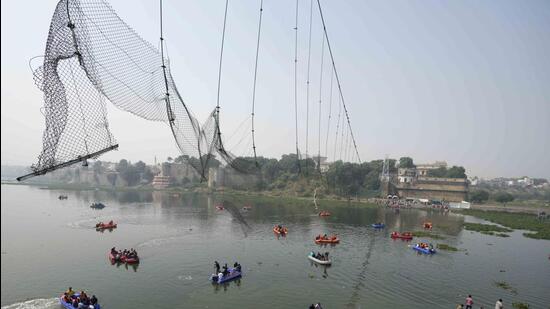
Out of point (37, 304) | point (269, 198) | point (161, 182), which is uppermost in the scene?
point (161, 182)

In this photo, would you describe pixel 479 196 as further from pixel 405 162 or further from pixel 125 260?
pixel 125 260

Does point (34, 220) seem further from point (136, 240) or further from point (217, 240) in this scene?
point (217, 240)

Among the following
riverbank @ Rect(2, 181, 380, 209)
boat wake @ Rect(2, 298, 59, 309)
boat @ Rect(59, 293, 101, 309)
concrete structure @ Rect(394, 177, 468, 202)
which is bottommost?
boat wake @ Rect(2, 298, 59, 309)

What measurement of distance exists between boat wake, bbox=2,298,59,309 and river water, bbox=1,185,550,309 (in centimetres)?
10

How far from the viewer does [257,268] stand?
30.2 m

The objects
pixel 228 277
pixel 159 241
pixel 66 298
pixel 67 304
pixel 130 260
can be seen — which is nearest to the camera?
pixel 67 304

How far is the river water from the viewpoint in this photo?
23.7 m

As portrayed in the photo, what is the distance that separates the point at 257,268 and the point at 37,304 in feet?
48.6

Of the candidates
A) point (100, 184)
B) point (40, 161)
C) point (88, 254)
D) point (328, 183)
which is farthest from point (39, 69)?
point (100, 184)

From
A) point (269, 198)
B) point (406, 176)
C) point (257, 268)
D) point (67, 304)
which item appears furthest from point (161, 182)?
point (67, 304)

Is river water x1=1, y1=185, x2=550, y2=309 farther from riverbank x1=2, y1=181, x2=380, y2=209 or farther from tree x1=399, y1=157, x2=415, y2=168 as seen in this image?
tree x1=399, y1=157, x2=415, y2=168

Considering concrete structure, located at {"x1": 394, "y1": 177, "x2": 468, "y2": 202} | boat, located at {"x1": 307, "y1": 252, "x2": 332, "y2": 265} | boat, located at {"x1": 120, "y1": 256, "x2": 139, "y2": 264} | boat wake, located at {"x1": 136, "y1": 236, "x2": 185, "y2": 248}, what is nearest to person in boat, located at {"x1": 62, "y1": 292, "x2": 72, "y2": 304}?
boat, located at {"x1": 120, "y1": 256, "x2": 139, "y2": 264}

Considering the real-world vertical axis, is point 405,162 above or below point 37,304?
above

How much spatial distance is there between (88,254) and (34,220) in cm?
2547
